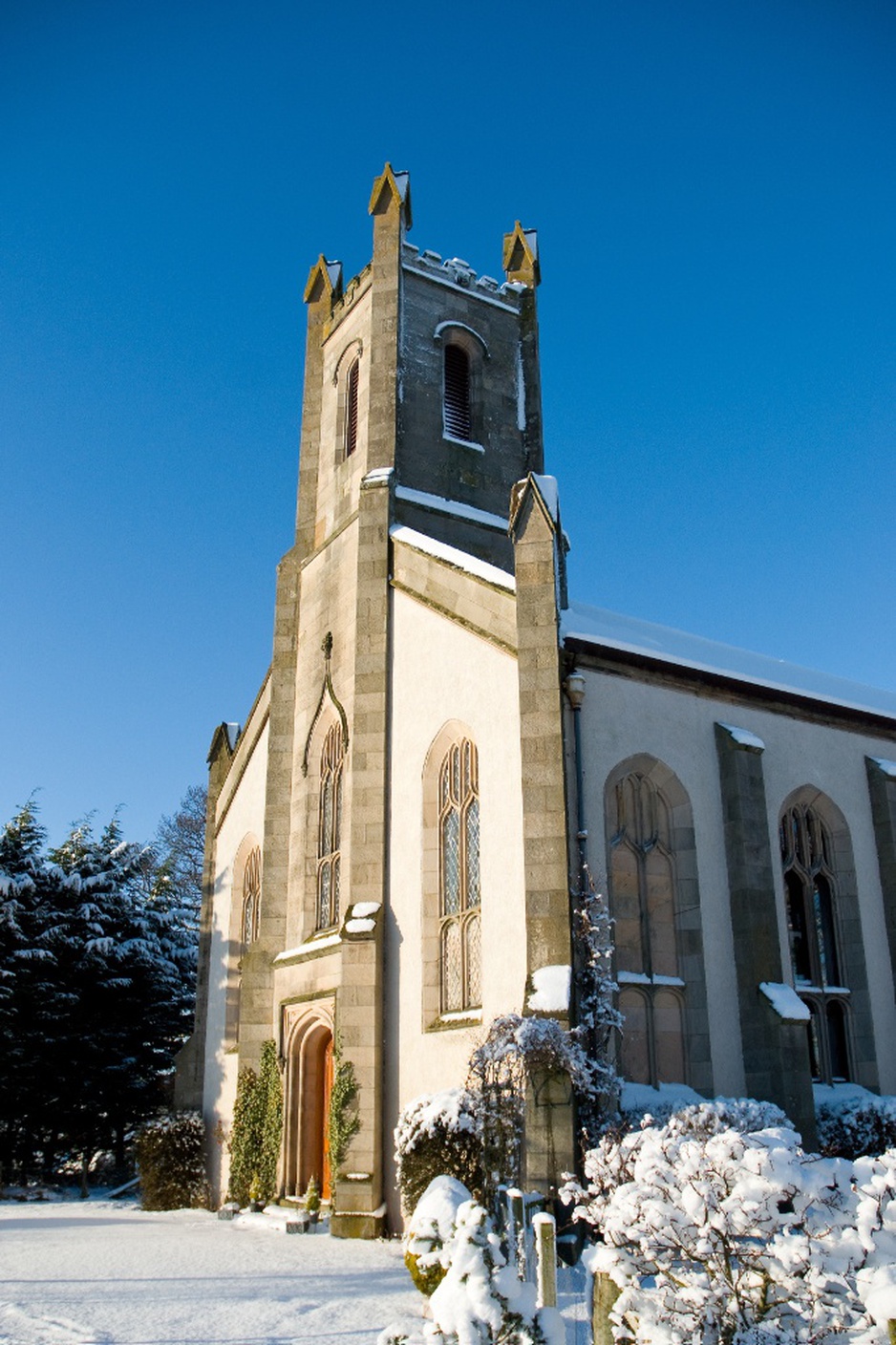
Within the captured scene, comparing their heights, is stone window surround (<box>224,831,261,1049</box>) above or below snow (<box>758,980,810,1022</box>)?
above

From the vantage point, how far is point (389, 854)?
17.1 metres

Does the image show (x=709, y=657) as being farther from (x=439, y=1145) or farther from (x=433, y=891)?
(x=439, y=1145)

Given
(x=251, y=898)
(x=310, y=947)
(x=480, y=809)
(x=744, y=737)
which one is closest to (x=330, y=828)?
(x=310, y=947)

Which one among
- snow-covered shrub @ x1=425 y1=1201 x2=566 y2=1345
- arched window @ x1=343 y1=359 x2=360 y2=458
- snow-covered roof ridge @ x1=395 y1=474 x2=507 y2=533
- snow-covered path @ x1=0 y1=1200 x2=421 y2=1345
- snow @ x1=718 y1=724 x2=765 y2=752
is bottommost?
snow-covered path @ x1=0 y1=1200 x2=421 y2=1345

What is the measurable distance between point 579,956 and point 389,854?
4.05 meters

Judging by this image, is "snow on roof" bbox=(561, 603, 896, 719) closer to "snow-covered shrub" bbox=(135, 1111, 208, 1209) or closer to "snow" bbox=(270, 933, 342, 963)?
"snow" bbox=(270, 933, 342, 963)

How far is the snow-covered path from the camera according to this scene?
27.3 feet

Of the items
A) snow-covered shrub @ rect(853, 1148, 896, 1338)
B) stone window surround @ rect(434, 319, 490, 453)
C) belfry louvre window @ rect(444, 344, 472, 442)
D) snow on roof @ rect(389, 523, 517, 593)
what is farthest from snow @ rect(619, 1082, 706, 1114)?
belfry louvre window @ rect(444, 344, 472, 442)

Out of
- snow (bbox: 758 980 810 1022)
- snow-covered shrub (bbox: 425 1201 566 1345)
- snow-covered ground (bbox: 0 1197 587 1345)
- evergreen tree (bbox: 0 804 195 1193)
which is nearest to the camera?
snow-covered shrub (bbox: 425 1201 566 1345)

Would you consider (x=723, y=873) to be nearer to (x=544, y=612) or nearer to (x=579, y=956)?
(x=579, y=956)

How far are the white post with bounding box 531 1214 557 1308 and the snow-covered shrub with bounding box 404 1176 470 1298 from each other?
1.72 ft

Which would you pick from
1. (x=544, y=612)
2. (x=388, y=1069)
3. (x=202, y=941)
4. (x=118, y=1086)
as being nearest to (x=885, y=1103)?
(x=388, y=1069)

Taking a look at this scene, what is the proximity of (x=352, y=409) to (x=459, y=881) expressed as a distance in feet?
36.6

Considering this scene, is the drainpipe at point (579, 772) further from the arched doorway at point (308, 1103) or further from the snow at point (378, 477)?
the snow at point (378, 477)
